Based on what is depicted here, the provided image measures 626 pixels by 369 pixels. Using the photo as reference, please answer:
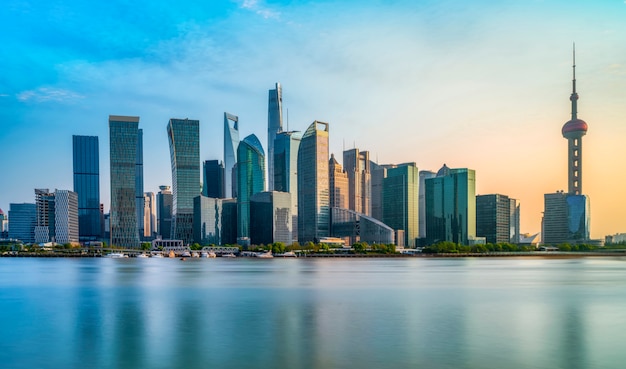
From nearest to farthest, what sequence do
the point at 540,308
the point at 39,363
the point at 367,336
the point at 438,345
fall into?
the point at 39,363
the point at 438,345
the point at 367,336
the point at 540,308

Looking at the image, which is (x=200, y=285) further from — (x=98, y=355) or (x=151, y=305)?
(x=98, y=355)

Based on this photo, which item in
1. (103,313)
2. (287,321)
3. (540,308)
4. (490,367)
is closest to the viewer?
(490,367)

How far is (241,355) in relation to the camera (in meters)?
31.1

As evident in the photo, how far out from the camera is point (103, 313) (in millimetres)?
47344

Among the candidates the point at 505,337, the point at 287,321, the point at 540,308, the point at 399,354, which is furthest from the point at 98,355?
the point at 540,308

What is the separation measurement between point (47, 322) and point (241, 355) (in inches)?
847

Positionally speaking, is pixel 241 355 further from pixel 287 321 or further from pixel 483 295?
pixel 483 295

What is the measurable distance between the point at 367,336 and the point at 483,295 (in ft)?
102

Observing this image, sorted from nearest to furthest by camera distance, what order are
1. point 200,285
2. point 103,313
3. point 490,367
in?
point 490,367 < point 103,313 < point 200,285

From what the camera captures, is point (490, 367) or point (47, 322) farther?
point (47, 322)

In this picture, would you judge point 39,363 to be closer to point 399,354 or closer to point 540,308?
point 399,354

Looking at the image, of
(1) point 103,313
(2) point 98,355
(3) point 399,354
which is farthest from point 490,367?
(1) point 103,313

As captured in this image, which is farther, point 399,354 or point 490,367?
point 399,354

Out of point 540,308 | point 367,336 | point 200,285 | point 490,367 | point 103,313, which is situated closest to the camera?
point 490,367
